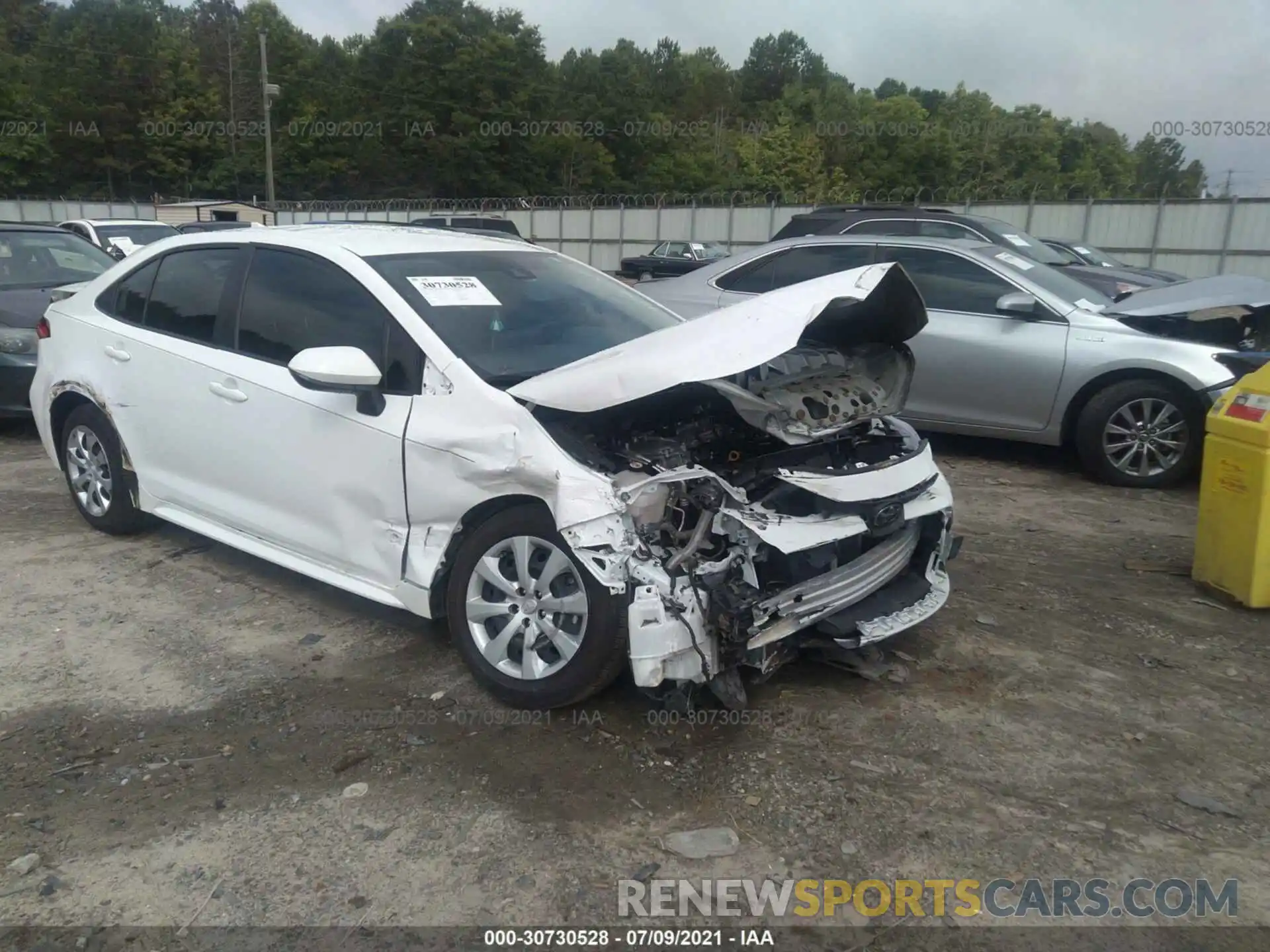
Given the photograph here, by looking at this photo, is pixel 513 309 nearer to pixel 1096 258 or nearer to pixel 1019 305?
pixel 1019 305

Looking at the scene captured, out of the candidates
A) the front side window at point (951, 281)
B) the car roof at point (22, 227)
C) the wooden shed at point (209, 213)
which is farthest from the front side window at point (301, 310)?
the wooden shed at point (209, 213)

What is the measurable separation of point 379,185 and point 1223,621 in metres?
66.1

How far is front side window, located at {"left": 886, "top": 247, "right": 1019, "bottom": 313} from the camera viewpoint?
23.9 feet

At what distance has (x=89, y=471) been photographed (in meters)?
5.45

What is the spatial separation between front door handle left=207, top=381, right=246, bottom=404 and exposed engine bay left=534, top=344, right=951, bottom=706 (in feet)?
5.22

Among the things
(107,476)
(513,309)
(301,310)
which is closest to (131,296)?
(107,476)

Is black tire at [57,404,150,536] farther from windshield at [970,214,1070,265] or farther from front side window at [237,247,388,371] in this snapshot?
windshield at [970,214,1070,265]

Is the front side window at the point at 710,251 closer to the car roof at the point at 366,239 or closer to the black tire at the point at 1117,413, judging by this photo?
the black tire at the point at 1117,413

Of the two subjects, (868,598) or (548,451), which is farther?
(868,598)

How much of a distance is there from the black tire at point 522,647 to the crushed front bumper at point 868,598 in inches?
18.5

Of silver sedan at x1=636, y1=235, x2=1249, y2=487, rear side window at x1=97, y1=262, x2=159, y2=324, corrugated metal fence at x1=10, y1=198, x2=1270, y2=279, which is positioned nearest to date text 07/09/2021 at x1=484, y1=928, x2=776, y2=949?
rear side window at x1=97, y1=262, x2=159, y2=324

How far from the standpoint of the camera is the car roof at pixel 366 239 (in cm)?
438

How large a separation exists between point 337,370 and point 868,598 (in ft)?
7.15

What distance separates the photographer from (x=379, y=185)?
212 feet
